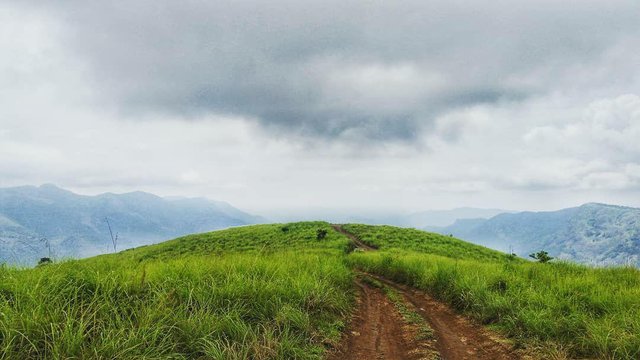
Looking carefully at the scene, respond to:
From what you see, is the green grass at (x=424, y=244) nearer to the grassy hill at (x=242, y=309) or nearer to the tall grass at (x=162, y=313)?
the grassy hill at (x=242, y=309)

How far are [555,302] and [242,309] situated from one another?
8.30 metres

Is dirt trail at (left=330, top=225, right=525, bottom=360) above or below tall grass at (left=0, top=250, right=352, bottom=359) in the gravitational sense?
below

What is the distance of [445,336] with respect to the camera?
963 cm

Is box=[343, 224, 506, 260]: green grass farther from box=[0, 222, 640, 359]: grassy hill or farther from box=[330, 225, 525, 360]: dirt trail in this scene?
box=[330, 225, 525, 360]: dirt trail

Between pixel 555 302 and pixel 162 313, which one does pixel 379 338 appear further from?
pixel 162 313

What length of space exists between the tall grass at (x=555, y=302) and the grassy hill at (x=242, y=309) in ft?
0.11

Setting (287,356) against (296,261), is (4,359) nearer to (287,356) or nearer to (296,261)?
(287,356)

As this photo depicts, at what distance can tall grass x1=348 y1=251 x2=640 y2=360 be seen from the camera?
Result: 305 inches

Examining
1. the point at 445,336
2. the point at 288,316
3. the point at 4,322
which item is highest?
the point at 4,322

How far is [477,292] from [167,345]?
961 centimetres

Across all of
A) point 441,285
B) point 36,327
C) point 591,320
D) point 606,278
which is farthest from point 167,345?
point 606,278

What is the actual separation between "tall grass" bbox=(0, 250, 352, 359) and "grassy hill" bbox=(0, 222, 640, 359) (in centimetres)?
3

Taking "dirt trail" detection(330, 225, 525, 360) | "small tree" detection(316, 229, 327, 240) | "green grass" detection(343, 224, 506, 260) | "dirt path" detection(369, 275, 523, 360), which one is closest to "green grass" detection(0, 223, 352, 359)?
"dirt trail" detection(330, 225, 525, 360)

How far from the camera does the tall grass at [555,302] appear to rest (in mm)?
7738
